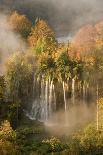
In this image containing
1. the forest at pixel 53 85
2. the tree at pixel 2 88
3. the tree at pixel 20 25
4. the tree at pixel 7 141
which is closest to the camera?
the tree at pixel 7 141

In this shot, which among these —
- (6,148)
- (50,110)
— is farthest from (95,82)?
(6,148)

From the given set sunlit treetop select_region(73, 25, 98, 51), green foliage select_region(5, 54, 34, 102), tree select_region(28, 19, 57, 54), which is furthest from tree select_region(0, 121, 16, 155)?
tree select_region(28, 19, 57, 54)

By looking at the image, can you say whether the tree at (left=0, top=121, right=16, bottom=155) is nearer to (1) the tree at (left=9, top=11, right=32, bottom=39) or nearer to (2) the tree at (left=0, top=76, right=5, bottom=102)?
(2) the tree at (left=0, top=76, right=5, bottom=102)

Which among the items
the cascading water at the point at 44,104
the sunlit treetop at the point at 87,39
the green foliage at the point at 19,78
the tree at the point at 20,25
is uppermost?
the tree at the point at 20,25

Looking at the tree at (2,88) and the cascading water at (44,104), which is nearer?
the tree at (2,88)

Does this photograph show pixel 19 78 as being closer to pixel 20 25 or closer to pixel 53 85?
pixel 53 85

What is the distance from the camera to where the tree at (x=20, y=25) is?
213ft

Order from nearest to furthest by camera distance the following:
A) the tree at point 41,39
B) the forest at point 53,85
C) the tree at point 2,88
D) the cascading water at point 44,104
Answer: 1. the tree at point 2,88
2. the forest at point 53,85
3. the cascading water at point 44,104
4. the tree at point 41,39

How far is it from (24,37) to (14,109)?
550 inches

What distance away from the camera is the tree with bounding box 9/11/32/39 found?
213 ft

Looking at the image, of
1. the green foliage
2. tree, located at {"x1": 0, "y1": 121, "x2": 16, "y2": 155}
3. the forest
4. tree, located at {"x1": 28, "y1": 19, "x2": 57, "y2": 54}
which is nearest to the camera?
tree, located at {"x1": 0, "y1": 121, "x2": 16, "y2": 155}

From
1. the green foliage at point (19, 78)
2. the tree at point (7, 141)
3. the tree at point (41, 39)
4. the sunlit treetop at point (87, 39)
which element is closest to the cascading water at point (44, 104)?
the green foliage at point (19, 78)

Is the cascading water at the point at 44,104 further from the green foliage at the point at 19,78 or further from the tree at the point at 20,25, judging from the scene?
the tree at the point at 20,25

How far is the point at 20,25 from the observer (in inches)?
2581
